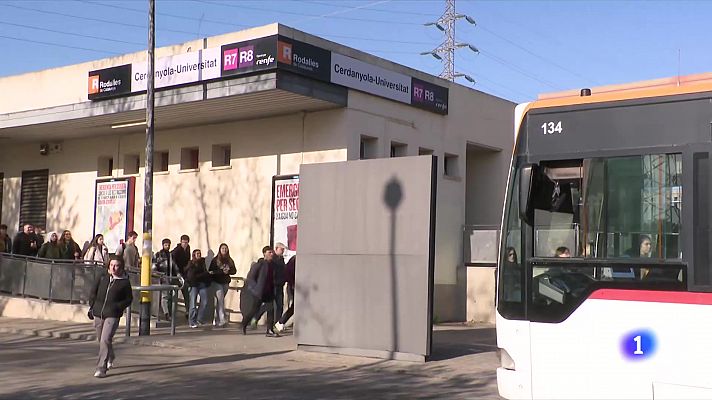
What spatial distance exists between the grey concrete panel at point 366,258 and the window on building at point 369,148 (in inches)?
212

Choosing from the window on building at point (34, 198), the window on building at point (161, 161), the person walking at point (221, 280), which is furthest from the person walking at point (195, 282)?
the window on building at point (34, 198)

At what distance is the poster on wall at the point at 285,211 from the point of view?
19391 mm

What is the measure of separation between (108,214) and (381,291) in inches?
477

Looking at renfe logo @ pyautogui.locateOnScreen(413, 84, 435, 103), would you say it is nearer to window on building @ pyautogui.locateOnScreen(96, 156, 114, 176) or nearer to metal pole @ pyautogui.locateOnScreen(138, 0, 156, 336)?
metal pole @ pyautogui.locateOnScreen(138, 0, 156, 336)

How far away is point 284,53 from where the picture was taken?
56.5ft

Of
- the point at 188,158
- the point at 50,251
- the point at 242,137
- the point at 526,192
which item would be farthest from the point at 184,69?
the point at 526,192

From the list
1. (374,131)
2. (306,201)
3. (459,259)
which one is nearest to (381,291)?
(306,201)

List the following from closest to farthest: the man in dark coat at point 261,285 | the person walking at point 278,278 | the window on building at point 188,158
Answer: the man in dark coat at point 261,285 < the person walking at point 278,278 < the window on building at point 188,158

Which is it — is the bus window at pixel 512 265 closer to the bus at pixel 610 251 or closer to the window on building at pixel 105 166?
the bus at pixel 610 251

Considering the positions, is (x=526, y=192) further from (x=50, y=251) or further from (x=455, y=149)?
(x=50, y=251)

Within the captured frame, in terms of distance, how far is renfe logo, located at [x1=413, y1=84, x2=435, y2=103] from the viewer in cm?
2048

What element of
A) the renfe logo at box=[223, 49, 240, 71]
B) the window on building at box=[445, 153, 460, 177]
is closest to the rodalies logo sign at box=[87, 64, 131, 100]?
the renfe logo at box=[223, 49, 240, 71]

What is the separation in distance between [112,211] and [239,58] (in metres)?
7.60

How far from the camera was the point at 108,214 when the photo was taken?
23.2 m
